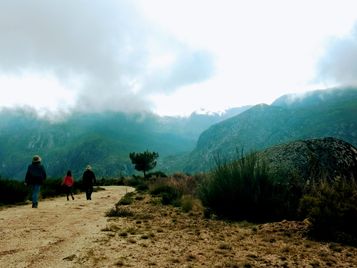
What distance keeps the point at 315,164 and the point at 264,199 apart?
8.99 ft

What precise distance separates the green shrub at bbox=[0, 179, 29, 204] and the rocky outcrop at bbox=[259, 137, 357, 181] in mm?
11815

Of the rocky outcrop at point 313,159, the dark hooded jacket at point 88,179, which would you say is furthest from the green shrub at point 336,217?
the dark hooded jacket at point 88,179

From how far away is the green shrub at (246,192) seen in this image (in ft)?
39.5

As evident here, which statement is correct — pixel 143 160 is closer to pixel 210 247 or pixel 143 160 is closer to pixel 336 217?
pixel 336 217

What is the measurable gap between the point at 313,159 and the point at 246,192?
297cm

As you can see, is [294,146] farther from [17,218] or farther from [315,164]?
[17,218]

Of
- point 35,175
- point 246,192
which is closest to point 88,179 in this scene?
point 35,175

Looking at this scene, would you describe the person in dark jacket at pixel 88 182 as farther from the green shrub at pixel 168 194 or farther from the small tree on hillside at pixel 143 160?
the small tree on hillside at pixel 143 160

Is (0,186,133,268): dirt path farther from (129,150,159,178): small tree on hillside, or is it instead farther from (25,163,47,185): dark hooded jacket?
(129,150,159,178): small tree on hillside

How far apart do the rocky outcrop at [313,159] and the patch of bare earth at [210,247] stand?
3.24 meters

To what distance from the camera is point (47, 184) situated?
29.6 meters

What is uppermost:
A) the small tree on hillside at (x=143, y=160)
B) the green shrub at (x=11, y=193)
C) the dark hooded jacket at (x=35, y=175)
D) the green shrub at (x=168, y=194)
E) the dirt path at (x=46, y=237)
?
the small tree on hillside at (x=143, y=160)

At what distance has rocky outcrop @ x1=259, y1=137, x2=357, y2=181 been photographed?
13.5 metres

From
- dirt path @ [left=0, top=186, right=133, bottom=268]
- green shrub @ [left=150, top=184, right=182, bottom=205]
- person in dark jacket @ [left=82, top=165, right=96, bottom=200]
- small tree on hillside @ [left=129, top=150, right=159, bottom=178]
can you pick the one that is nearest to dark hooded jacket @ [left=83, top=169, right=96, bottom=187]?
person in dark jacket @ [left=82, top=165, right=96, bottom=200]
